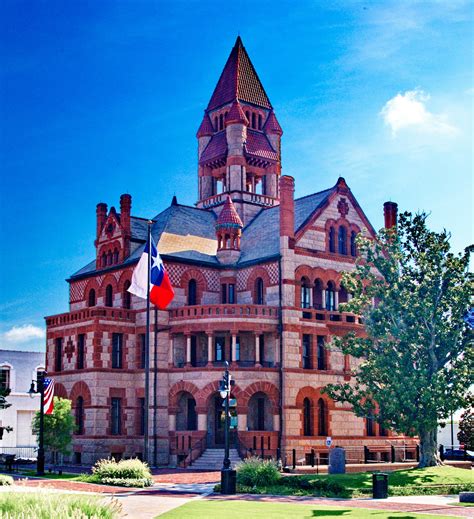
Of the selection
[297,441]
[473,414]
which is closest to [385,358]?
[297,441]

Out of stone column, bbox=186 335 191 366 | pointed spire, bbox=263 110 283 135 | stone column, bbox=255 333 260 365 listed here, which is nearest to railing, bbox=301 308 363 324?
stone column, bbox=255 333 260 365

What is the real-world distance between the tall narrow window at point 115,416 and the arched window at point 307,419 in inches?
477

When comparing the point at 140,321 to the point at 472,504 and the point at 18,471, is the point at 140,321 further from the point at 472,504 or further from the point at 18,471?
the point at 472,504

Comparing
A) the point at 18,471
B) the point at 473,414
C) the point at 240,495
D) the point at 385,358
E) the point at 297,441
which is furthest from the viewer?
the point at 473,414

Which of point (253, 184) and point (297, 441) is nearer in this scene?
point (297, 441)

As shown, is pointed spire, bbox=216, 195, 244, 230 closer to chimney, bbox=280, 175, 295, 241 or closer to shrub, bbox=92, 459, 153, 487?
chimney, bbox=280, 175, 295, 241

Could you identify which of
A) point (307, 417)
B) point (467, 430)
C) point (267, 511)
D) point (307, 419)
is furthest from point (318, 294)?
point (267, 511)

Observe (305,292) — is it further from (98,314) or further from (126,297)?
(98,314)

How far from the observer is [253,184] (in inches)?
2749

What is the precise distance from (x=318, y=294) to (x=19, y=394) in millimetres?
34680

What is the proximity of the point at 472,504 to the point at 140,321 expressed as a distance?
31.0 meters

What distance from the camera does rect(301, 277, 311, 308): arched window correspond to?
186 ft

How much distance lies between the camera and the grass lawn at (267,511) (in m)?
A: 24.5

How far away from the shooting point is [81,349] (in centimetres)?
5638
